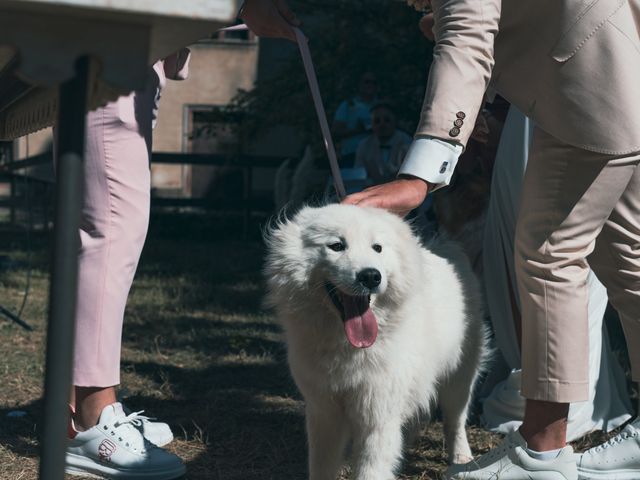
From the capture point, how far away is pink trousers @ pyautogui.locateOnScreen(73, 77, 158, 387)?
265 centimetres

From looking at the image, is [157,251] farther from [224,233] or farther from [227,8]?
[227,8]

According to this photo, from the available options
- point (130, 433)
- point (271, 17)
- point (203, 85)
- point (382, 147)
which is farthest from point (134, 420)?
point (203, 85)

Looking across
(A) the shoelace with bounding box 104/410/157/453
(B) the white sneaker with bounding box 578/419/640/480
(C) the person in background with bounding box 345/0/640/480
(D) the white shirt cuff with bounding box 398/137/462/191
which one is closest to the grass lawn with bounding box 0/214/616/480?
(A) the shoelace with bounding box 104/410/157/453

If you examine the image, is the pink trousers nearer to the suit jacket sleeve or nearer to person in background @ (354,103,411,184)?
the suit jacket sleeve

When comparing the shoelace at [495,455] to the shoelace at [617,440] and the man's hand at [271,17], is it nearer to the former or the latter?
the shoelace at [617,440]

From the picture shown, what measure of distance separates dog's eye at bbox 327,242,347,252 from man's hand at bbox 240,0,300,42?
76 cm

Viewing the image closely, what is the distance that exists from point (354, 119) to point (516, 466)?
6.58m

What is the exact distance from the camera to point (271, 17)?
286cm

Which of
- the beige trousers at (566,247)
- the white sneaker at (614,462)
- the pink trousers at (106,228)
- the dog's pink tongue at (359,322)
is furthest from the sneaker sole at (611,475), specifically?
the pink trousers at (106,228)

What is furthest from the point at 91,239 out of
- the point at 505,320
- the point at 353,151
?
the point at 353,151

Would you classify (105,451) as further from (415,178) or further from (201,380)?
(201,380)

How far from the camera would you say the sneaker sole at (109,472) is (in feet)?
8.76

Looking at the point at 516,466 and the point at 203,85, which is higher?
the point at 203,85

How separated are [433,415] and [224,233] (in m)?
9.25
